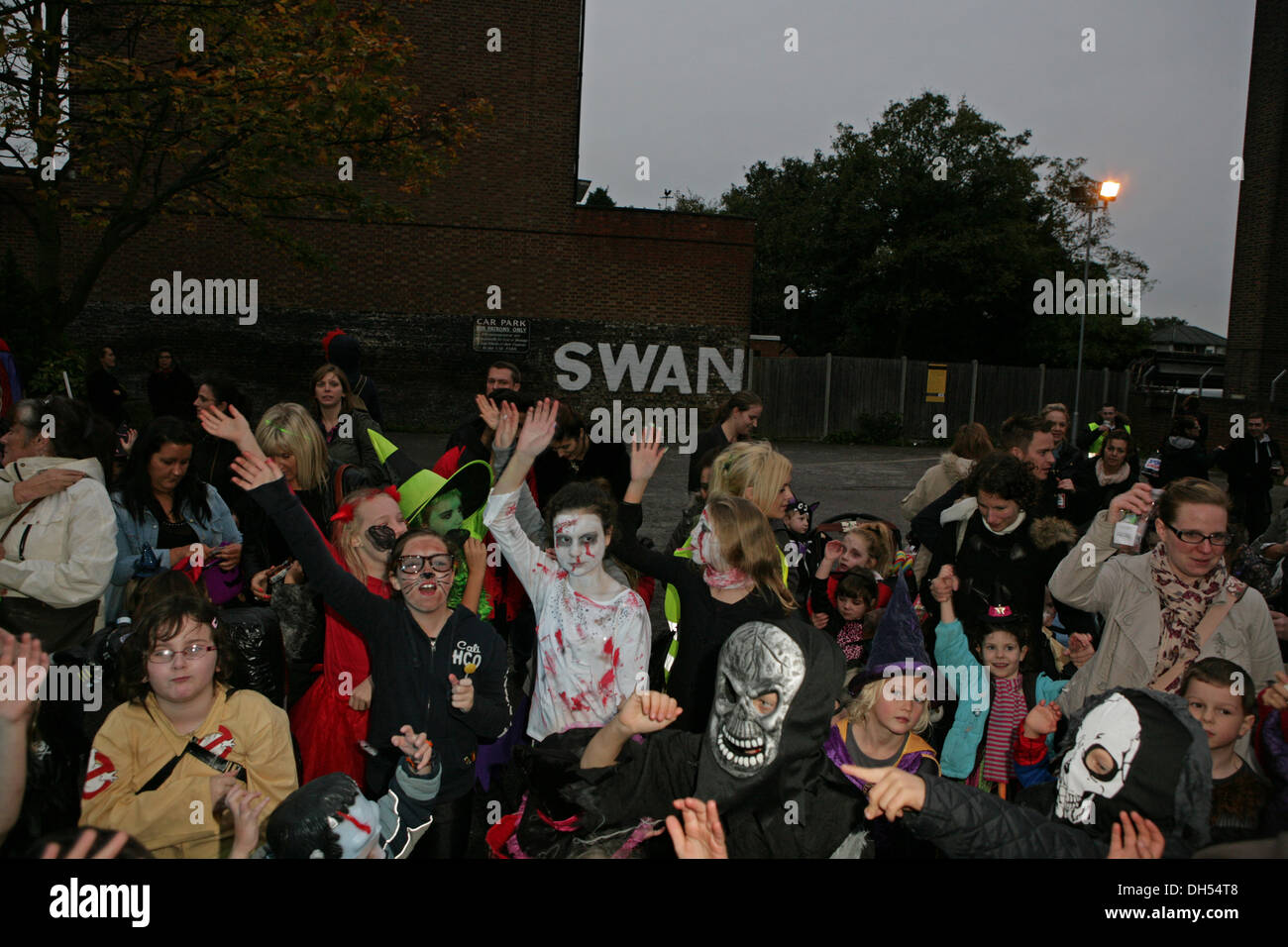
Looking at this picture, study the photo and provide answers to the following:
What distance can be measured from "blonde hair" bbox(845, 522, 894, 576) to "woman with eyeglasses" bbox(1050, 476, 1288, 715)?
1267 millimetres

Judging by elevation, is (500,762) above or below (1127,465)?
below

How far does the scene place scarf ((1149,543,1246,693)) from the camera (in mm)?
3404

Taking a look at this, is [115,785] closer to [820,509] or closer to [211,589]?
[211,589]

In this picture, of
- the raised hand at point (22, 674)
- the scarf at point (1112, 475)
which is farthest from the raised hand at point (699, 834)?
the scarf at point (1112, 475)

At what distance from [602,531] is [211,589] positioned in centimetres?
210

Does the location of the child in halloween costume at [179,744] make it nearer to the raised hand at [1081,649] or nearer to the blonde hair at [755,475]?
the blonde hair at [755,475]

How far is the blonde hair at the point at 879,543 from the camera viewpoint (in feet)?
15.8

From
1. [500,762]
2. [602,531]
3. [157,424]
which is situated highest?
[157,424]

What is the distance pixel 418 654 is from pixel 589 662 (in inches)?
25.5

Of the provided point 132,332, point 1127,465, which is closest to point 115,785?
point 1127,465

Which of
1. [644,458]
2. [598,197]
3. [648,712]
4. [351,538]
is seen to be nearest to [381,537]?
[351,538]

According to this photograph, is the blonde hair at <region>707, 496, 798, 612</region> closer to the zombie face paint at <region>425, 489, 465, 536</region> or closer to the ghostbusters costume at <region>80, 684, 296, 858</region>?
the zombie face paint at <region>425, 489, 465, 536</region>

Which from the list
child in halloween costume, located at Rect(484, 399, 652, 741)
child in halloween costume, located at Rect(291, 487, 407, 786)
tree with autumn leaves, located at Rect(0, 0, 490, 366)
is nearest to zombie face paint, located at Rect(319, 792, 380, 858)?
child in halloween costume, located at Rect(291, 487, 407, 786)
